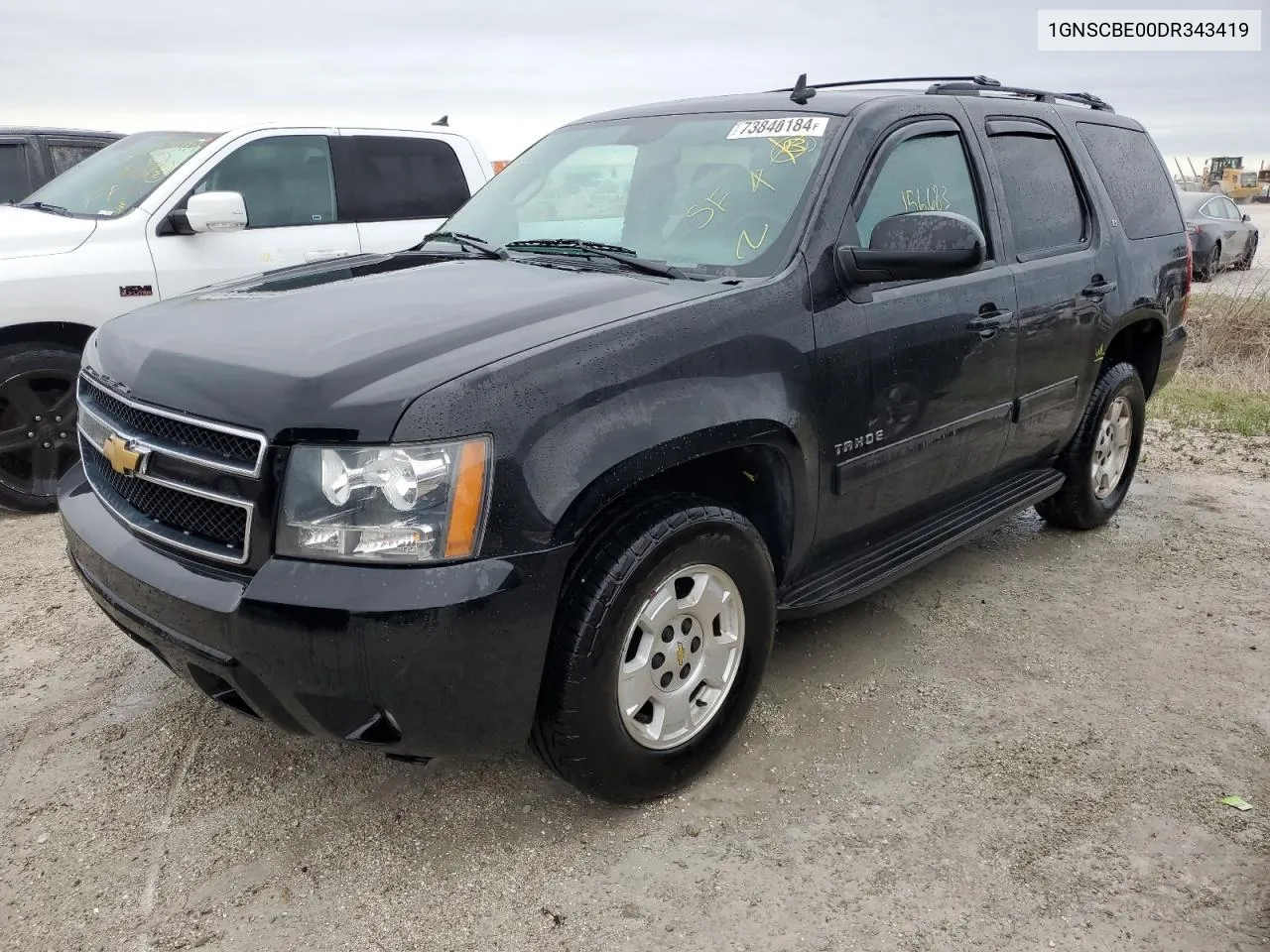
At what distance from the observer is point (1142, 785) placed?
9.70ft

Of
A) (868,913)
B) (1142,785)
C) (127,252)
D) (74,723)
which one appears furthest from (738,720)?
(127,252)

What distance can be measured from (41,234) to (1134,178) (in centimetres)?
537

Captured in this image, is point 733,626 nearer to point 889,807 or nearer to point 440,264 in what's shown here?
point 889,807

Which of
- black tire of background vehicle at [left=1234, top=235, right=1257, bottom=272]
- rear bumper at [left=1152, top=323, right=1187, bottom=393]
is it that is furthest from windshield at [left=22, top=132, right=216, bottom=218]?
black tire of background vehicle at [left=1234, top=235, right=1257, bottom=272]

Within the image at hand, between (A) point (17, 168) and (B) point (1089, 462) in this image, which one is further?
(A) point (17, 168)

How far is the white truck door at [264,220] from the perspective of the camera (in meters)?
5.49

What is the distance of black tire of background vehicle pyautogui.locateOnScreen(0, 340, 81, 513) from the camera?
499 cm

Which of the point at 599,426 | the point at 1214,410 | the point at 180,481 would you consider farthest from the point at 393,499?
the point at 1214,410

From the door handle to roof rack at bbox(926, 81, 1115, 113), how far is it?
2.81ft

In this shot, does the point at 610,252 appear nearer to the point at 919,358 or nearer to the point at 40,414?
the point at 919,358

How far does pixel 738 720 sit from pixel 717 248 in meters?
1.42

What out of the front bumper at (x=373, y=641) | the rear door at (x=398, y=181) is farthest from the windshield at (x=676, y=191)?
the rear door at (x=398, y=181)

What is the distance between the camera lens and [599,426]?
2.44m

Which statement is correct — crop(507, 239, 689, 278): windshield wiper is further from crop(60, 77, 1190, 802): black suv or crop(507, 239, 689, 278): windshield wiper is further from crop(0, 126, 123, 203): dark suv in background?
crop(0, 126, 123, 203): dark suv in background
